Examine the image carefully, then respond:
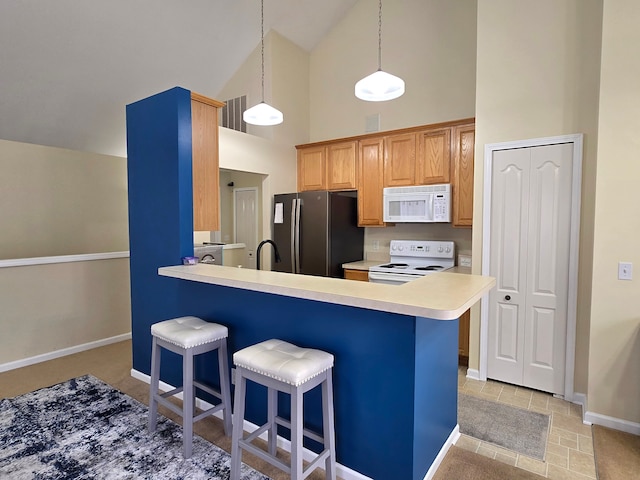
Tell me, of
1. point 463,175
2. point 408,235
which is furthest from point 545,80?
point 408,235

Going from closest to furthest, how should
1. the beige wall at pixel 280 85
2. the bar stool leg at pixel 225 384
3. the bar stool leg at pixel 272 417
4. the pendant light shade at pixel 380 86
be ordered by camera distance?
the bar stool leg at pixel 272 417, the bar stool leg at pixel 225 384, the pendant light shade at pixel 380 86, the beige wall at pixel 280 85

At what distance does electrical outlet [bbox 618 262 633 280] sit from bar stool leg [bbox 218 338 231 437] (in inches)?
103

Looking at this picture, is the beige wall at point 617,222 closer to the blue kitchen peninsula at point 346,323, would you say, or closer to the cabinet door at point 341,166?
the blue kitchen peninsula at point 346,323

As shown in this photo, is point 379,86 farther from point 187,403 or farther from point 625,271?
point 187,403

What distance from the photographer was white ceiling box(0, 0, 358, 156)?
3.33m

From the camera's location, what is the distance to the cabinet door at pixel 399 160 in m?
3.98

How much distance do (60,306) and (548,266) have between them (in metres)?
4.56

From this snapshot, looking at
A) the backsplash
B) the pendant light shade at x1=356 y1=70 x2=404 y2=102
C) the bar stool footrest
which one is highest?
the pendant light shade at x1=356 y1=70 x2=404 y2=102

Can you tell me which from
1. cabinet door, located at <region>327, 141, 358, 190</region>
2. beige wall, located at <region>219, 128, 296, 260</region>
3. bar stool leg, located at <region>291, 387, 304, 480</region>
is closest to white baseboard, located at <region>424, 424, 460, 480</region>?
bar stool leg, located at <region>291, 387, 304, 480</region>

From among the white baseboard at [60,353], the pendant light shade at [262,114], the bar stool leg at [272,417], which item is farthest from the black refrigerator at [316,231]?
the bar stool leg at [272,417]

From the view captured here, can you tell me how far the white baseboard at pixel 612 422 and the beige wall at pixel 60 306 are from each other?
4470 millimetres

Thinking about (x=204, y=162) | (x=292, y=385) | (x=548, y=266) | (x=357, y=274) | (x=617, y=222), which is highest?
(x=204, y=162)

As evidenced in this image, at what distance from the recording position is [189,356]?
2.04 metres

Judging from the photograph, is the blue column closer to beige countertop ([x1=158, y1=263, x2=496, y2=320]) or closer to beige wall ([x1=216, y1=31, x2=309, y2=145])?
beige countertop ([x1=158, y1=263, x2=496, y2=320])
